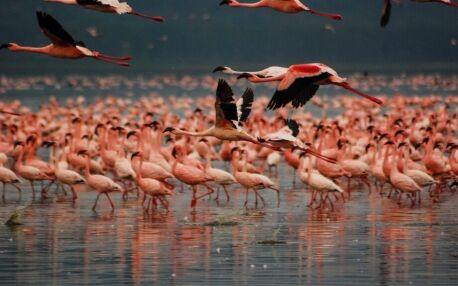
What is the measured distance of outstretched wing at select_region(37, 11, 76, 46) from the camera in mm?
15719

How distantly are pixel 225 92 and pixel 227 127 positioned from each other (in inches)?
54.5

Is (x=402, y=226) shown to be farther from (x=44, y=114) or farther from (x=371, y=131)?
(x=44, y=114)

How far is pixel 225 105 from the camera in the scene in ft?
51.8

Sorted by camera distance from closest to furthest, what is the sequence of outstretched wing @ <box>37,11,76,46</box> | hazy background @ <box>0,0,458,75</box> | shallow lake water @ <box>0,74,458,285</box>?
shallow lake water @ <box>0,74,458,285</box>, outstretched wing @ <box>37,11,76,46</box>, hazy background @ <box>0,0,458,75</box>

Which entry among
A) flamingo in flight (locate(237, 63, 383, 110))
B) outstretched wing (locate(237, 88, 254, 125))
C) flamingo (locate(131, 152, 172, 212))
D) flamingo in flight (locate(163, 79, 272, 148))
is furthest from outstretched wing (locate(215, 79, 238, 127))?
flamingo (locate(131, 152, 172, 212))

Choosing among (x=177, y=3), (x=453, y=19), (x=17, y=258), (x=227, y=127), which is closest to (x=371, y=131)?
(x=227, y=127)

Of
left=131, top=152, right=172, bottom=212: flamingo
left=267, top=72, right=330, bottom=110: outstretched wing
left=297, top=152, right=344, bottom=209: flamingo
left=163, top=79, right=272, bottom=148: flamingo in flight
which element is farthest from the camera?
left=297, top=152, right=344, bottom=209: flamingo

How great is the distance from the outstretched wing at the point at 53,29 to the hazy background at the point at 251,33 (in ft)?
359

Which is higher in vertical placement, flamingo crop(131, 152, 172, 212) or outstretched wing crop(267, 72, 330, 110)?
outstretched wing crop(267, 72, 330, 110)

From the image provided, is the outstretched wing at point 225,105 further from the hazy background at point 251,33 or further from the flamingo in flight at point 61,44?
the hazy background at point 251,33

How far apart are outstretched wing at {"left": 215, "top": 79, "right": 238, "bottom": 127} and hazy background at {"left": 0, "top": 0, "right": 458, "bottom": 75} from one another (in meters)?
109

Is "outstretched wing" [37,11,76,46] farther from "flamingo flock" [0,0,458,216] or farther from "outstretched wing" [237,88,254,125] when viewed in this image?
"outstretched wing" [237,88,254,125]

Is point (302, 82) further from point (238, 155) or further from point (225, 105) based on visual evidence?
point (238, 155)

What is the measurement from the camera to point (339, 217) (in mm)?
19156
